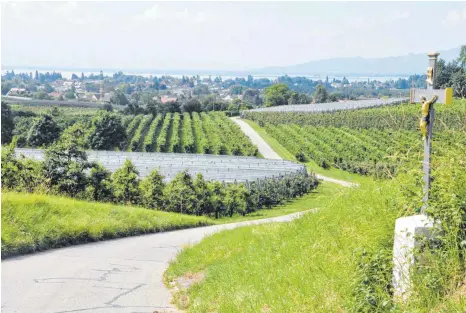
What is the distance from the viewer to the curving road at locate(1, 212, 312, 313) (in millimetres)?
6750

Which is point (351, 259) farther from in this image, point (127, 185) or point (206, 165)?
point (206, 165)

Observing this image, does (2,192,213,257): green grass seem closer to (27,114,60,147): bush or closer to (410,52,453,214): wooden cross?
(410,52,453,214): wooden cross

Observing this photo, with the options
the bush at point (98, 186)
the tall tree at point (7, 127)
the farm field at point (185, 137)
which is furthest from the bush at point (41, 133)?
the bush at point (98, 186)

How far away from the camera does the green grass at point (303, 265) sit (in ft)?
16.5

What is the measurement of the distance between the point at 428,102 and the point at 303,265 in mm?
2003

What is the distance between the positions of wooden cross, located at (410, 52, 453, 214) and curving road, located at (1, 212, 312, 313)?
337 cm

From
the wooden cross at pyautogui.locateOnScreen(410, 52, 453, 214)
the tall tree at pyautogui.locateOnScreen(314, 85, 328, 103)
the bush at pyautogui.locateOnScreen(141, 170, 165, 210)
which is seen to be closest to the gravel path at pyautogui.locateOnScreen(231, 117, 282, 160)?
the bush at pyautogui.locateOnScreen(141, 170, 165, 210)

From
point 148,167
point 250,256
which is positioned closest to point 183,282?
point 250,256

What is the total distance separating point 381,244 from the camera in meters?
5.11

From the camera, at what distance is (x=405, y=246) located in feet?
14.6

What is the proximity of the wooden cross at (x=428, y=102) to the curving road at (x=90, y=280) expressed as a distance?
337 cm

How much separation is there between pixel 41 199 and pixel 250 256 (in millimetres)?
4932

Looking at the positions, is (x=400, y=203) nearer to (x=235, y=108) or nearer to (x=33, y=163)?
(x=33, y=163)

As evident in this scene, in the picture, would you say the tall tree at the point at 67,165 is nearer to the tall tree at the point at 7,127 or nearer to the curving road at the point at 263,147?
the curving road at the point at 263,147
